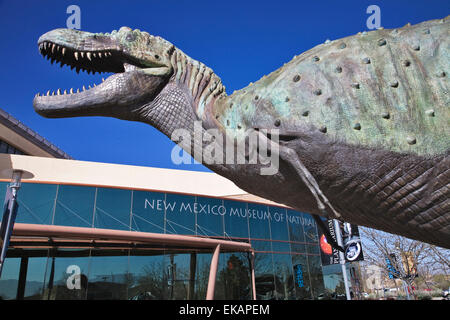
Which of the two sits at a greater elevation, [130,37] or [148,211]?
[148,211]

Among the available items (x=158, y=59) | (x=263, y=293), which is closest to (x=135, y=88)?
(x=158, y=59)

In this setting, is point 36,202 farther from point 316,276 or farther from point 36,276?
point 316,276

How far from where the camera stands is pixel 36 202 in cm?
1656

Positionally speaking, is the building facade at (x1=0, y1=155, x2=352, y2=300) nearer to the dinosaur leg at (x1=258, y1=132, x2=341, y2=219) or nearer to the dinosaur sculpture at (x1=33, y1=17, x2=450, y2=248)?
the dinosaur sculpture at (x1=33, y1=17, x2=450, y2=248)

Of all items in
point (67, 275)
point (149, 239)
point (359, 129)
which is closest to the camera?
point (359, 129)

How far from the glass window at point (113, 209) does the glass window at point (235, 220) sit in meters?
5.95

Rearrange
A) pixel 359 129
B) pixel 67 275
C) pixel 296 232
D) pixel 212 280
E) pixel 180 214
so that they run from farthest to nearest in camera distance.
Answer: pixel 296 232 → pixel 180 214 → pixel 67 275 → pixel 212 280 → pixel 359 129

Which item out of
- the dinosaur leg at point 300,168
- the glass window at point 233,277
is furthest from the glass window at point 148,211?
the dinosaur leg at point 300,168

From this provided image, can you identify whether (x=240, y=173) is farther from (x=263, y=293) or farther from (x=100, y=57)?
(x=263, y=293)

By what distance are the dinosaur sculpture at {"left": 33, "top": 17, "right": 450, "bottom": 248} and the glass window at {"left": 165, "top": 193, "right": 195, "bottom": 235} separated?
16704 mm

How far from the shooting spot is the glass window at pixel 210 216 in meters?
19.4

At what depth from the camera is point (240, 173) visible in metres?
2.49

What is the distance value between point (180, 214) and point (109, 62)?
16784 millimetres

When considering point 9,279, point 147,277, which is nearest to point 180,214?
point 147,277
